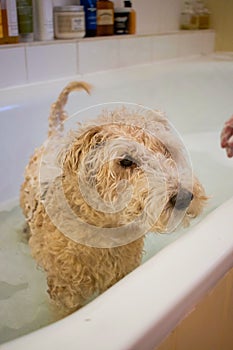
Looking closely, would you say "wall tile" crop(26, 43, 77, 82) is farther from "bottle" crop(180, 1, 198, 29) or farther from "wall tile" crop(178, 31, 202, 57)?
"bottle" crop(180, 1, 198, 29)

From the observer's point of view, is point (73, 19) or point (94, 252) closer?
point (94, 252)

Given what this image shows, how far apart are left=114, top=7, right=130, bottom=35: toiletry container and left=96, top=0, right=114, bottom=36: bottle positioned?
4cm

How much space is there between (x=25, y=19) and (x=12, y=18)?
0.06 meters

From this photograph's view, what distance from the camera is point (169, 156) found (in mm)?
773

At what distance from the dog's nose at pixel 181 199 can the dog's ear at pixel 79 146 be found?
6.6 inches

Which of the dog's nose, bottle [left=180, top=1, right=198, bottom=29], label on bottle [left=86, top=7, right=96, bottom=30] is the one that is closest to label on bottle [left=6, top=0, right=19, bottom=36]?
label on bottle [left=86, top=7, right=96, bottom=30]

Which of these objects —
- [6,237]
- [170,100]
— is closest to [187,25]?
[170,100]

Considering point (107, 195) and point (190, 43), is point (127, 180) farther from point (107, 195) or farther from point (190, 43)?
point (190, 43)

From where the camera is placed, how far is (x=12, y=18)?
4.48ft

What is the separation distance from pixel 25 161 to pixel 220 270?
101cm

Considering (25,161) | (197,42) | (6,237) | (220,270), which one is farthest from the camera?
(197,42)

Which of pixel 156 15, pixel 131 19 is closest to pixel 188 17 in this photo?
pixel 156 15

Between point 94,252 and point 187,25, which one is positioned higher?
point 187,25

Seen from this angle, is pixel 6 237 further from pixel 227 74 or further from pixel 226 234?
pixel 227 74
